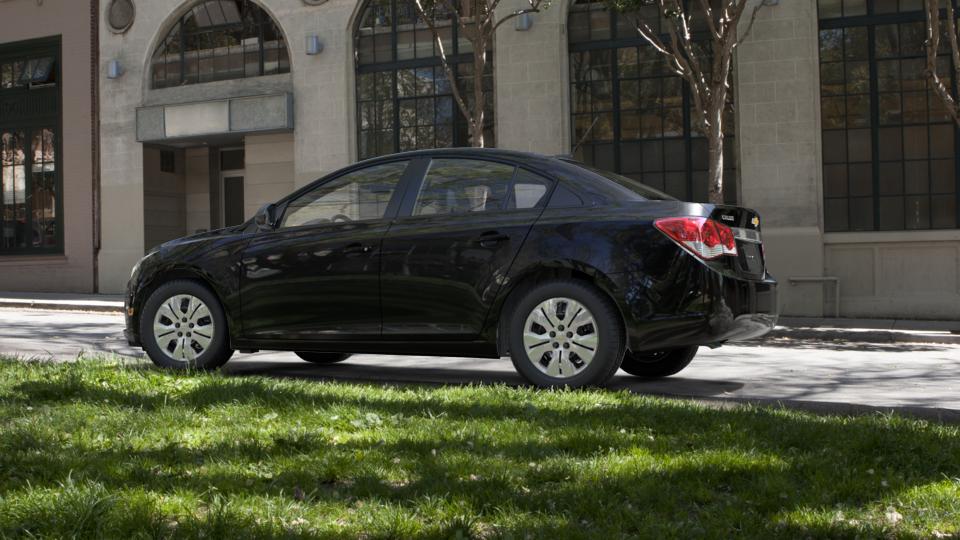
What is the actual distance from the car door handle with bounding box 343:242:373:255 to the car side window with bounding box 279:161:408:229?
232mm

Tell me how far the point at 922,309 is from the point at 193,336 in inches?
531

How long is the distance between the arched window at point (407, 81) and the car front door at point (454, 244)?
13.3 meters

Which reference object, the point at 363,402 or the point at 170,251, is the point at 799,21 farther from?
the point at 363,402

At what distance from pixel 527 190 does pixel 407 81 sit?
14606mm

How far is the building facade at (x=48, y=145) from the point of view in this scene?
24.4 metres

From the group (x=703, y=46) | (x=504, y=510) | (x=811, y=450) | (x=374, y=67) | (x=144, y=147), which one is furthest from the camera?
(x=144, y=147)

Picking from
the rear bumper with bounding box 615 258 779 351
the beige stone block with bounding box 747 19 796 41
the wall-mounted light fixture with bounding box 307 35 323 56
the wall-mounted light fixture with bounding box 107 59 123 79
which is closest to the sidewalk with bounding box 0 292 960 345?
the beige stone block with bounding box 747 19 796 41

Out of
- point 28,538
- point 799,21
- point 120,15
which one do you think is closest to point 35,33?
point 120,15

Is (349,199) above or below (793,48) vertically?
below

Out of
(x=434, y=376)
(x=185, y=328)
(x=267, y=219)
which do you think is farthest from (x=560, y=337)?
(x=185, y=328)

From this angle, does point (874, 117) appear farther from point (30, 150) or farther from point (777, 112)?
point (30, 150)

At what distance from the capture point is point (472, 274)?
6.89 m

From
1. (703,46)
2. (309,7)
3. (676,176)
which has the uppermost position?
(309,7)

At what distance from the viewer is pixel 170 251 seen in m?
7.86
